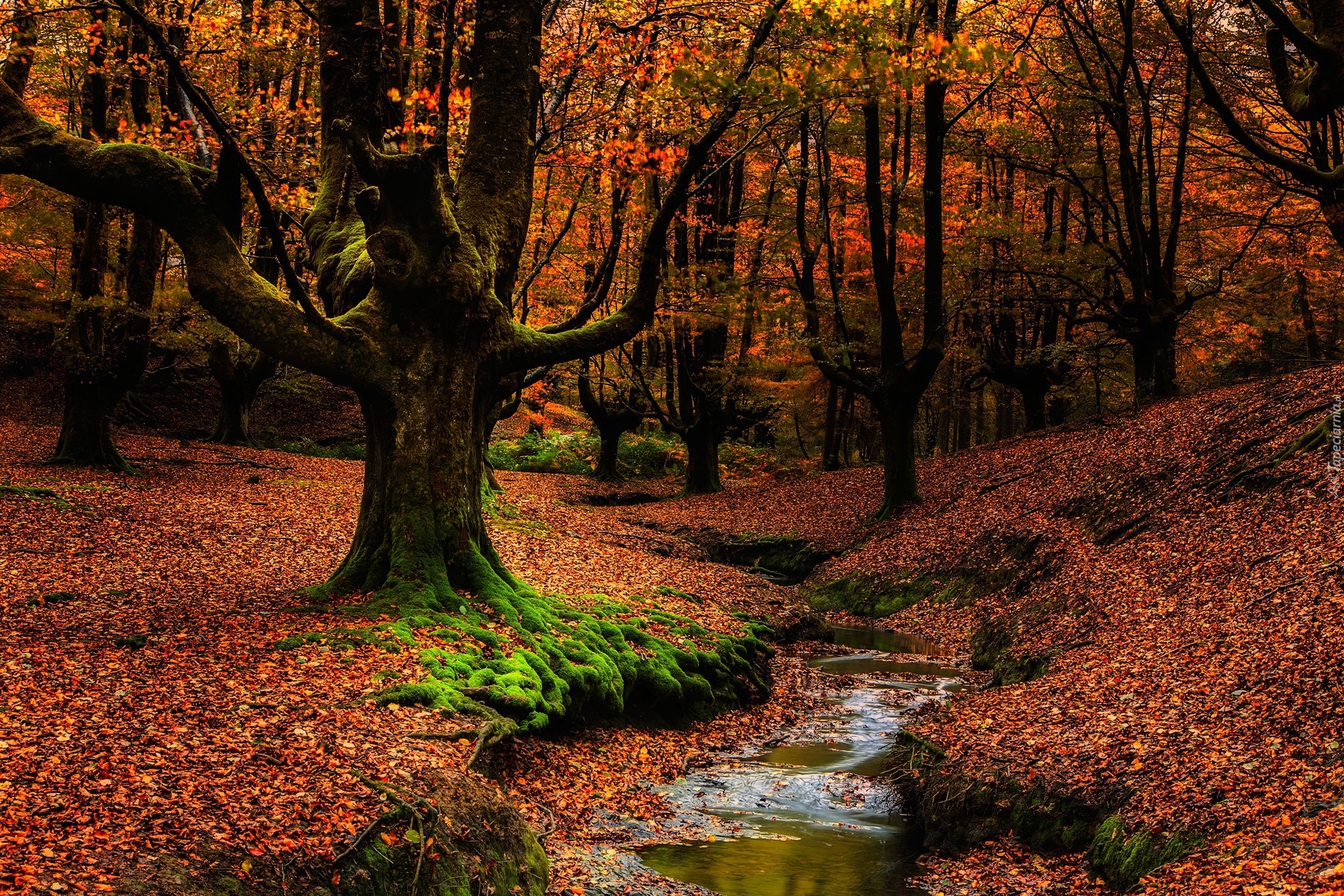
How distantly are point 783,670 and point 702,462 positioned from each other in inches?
593

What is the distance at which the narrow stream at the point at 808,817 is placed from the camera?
650cm

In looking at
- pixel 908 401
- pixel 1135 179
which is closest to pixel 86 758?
pixel 908 401

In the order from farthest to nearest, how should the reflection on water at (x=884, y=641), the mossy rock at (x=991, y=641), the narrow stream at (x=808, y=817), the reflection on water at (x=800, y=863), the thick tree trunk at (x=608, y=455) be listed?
the thick tree trunk at (x=608, y=455) → the reflection on water at (x=884, y=641) → the mossy rock at (x=991, y=641) → the narrow stream at (x=808, y=817) → the reflection on water at (x=800, y=863)

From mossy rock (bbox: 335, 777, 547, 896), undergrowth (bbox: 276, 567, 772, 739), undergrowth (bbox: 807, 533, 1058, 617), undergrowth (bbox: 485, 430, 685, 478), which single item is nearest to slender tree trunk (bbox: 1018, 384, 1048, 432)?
undergrowth (bbox: 807, 533, 1058, 617)

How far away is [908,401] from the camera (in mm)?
19531

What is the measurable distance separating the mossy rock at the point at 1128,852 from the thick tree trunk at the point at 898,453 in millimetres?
13153

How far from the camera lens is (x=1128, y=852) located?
575 cm

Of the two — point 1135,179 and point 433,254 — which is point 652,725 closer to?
point 433,254

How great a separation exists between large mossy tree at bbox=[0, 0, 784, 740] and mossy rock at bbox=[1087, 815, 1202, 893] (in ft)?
14.5

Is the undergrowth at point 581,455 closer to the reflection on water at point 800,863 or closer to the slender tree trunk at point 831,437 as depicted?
the slender tree trunk at point 831,437

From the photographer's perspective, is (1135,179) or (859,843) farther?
(1135,179)

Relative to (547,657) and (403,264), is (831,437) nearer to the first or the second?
(547,657)

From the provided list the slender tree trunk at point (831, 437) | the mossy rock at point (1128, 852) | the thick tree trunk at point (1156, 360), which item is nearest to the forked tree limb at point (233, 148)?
the mossy rock at point (1128, 852)

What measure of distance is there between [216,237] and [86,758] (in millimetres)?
5113
